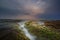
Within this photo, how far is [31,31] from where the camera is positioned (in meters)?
5.28

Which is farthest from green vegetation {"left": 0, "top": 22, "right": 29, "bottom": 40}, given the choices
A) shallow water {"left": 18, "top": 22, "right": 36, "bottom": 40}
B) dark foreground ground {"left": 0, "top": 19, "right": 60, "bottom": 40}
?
shallow water {"left": 18, "top": 22, "right": 36, "bottom": 40}

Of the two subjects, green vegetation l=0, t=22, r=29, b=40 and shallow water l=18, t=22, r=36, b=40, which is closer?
green vegetation l=0, t=22, r=29, b=40

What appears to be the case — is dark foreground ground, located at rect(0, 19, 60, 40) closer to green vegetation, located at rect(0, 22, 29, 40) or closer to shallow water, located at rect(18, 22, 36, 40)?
green vegetation, located at rect(0, 22, 29, 40)

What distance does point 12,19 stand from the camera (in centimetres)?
494

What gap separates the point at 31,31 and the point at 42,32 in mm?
357

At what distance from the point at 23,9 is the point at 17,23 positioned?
1.60ft

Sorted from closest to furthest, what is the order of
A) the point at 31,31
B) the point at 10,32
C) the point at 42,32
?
the point at 10,32, the point at 42,32, the point at 31,31

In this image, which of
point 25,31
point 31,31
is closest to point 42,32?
point 31,31

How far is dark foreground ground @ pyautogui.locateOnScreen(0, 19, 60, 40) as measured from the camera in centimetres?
473

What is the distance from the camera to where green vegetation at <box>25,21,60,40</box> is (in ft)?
16.1

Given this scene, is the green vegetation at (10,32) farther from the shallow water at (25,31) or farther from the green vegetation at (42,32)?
the green vegetation at (42,32)

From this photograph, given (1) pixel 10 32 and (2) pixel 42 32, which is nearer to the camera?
(1) pixel 10 32

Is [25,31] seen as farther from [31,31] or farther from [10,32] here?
[10,32]

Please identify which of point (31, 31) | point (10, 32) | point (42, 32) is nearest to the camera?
point (10, 32)
